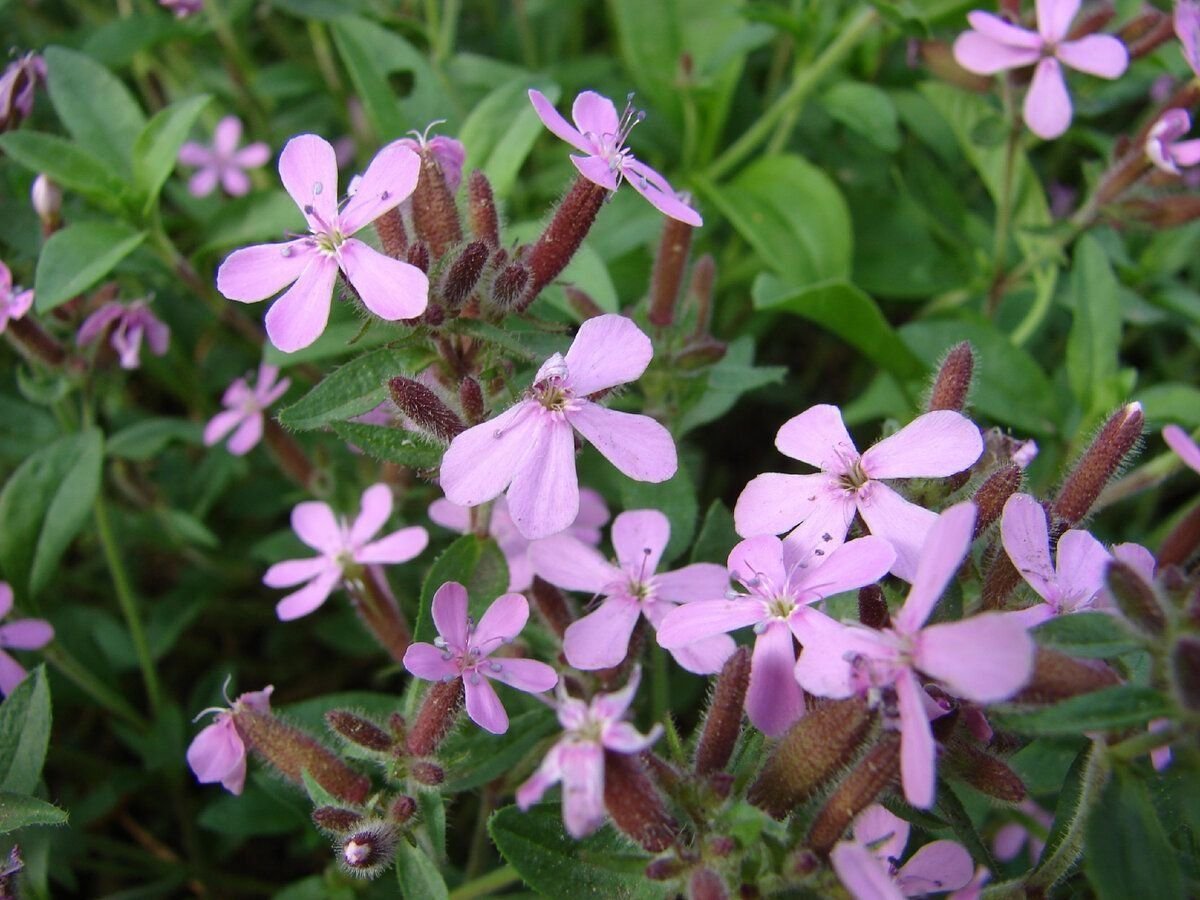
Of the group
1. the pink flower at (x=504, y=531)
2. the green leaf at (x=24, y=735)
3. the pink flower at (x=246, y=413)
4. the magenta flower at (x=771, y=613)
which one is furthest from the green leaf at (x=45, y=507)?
the magenta flower at (x=771, y=613)

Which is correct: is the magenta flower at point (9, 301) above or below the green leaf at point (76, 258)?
below

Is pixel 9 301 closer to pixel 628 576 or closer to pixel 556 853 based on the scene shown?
pixel 628 576

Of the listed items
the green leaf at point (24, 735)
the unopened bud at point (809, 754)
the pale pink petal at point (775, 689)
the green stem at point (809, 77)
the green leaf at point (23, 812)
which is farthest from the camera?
the green stem at point (809, 77)

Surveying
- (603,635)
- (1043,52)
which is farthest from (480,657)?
(1043,52)

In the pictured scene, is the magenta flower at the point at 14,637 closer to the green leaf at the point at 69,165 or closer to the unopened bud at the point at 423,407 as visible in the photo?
the green leaf at the point at 69,165

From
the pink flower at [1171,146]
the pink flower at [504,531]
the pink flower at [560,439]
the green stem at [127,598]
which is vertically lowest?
the green stem at [127,598]

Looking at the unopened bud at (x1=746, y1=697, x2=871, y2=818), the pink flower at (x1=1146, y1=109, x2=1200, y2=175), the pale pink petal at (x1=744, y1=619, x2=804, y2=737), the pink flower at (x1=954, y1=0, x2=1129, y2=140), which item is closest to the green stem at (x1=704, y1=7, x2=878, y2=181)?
the pink flower at (x1=954, y1=0, x2=1129, y2=140)

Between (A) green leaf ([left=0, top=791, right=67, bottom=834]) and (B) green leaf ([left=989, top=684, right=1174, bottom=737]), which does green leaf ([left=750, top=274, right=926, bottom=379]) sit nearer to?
(B) green leaf ([left=989, top=684, right=1174, bottom=737])

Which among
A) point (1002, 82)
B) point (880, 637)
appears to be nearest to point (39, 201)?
point (880, 637)
